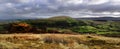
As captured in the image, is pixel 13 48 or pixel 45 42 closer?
pixel 13 48

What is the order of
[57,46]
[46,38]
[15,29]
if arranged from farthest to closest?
[15,29]
[46,38]
[57,46]

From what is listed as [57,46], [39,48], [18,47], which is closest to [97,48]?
[57,46]

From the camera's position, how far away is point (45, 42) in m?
30.5

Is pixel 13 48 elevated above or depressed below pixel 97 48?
above

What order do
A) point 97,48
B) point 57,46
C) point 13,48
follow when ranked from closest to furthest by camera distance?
point 13,48, point 57,46, point 97,48

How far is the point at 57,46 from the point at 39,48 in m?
2.53

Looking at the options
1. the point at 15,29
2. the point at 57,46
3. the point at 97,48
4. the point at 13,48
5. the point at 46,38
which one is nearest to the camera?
the point at 13,48

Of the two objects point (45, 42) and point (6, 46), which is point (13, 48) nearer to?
point (6, 46)

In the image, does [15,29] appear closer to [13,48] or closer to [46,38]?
[46,38]

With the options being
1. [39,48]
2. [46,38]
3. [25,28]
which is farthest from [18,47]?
[25,28]

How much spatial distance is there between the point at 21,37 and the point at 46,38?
11.5 ft

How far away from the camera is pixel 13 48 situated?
24969 millimetres

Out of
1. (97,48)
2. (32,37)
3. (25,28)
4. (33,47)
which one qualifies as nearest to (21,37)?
(32,37)

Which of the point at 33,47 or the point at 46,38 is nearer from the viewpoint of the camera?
the point at 33,47
